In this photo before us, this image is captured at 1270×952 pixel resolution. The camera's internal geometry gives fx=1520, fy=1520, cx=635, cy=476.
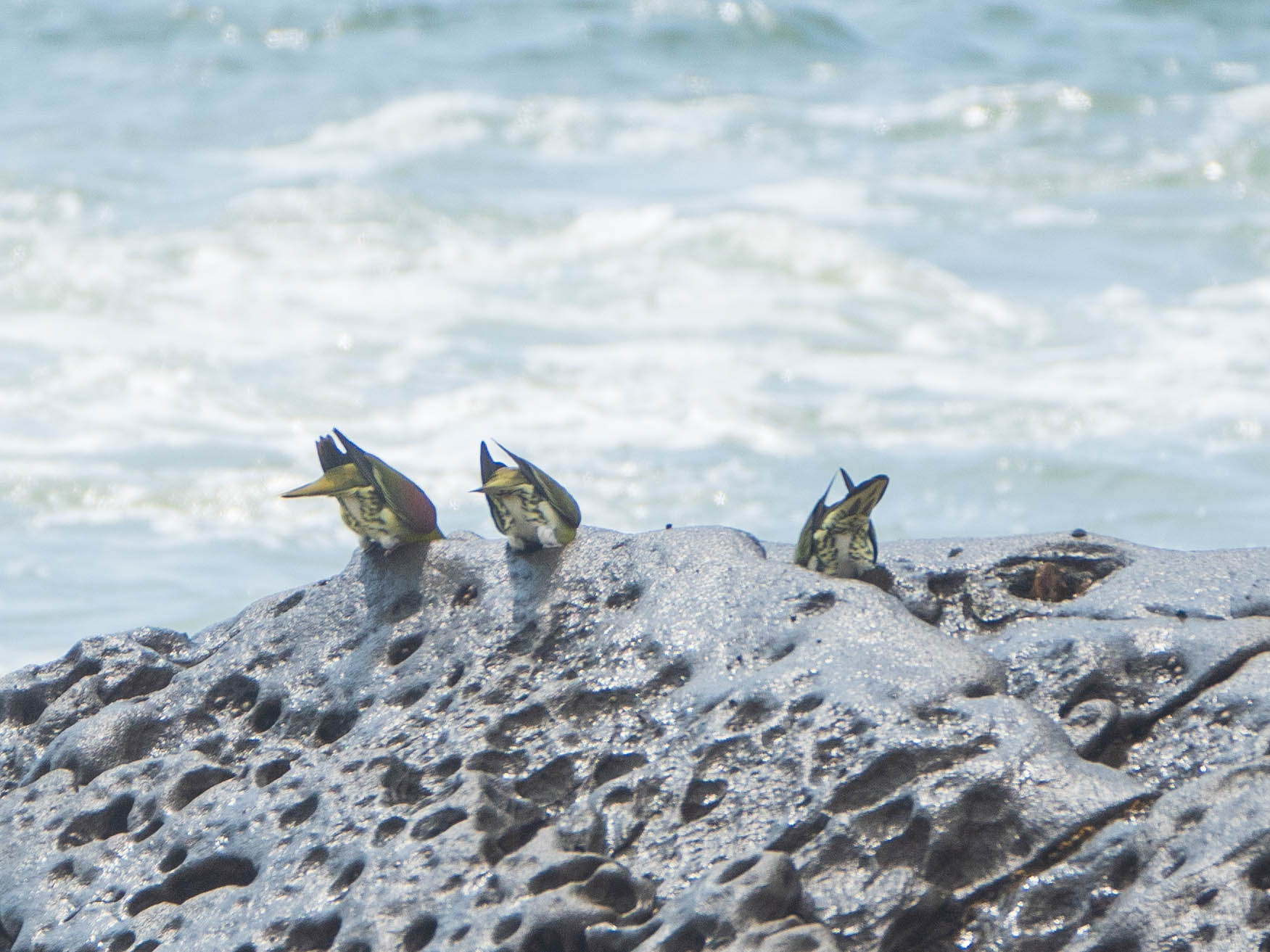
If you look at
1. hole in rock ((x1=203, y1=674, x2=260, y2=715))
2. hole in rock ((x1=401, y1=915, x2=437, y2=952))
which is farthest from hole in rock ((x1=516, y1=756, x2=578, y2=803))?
hole in rock ((x1=203, y1=674, x2=260, y2=715))

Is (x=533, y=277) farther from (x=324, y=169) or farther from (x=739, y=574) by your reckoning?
(x=739, y=574)

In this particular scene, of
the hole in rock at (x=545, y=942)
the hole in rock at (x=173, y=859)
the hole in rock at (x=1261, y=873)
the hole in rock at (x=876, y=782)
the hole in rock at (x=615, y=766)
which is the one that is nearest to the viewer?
the hole in rock at (x=1261, y=873)

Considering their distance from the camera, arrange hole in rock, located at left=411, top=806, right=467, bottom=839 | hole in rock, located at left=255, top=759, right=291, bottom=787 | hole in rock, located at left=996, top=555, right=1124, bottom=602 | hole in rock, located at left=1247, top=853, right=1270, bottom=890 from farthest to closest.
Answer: hole in rock, located at left=996, top=555, right=1124, bottom=602, hole in rock, located at left=255, top=759, right=291, bottom=787, hole in rock, located at left=411, top=806, right=467, bottom=839, hole in rock, located at left=1247, top=853, right=1270, bottom=890

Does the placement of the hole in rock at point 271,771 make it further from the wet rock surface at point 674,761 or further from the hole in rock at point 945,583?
the hole in rock at point 945,583

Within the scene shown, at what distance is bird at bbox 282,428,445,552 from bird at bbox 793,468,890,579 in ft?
2.93

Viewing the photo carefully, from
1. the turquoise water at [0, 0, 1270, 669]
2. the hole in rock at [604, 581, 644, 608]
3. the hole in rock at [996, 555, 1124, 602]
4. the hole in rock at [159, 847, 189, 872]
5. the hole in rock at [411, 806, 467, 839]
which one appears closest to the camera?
the hole in rock at [411, 806, 467, 839]

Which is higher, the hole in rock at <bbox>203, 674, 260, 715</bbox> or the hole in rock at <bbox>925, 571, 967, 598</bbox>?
the hole in rock at <bbox>925, 571, 967, 598</bbox>

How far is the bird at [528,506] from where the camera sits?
3443mm

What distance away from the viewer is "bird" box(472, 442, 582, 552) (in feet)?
11.3

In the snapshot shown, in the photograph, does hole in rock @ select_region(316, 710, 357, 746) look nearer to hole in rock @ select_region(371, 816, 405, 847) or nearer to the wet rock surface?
the wet rock surface

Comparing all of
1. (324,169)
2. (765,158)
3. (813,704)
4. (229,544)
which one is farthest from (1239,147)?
(813,704)

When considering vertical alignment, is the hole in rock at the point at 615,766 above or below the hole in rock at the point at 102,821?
above

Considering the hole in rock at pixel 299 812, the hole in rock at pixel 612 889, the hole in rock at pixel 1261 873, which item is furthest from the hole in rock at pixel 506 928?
the hole in rock at pixel 1261 873

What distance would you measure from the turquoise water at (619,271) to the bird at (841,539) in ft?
15.3
